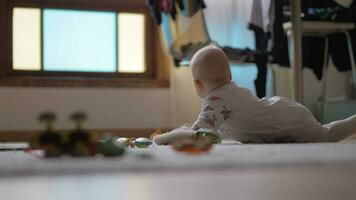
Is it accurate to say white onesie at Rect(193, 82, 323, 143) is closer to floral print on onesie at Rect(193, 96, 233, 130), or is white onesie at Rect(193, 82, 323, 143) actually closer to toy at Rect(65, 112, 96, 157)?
floral print on onesie at Rect(193, 96, 233, 130)

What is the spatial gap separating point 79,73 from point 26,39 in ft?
0.96

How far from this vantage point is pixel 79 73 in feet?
9.08

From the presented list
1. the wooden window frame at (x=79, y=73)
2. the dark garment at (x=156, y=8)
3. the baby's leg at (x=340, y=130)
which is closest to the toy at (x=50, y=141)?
the baby's leg at (x=340, y=130)

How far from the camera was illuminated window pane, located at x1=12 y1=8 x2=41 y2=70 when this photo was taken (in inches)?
107

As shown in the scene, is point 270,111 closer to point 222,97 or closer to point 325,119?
point 222,97

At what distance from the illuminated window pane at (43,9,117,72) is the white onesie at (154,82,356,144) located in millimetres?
1545

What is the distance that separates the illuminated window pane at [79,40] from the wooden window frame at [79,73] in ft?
0.11

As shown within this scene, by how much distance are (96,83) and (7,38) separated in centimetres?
46

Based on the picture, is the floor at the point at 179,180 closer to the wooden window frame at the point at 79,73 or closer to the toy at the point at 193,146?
the toy at the point at 193,146

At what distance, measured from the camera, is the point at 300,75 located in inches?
75.6

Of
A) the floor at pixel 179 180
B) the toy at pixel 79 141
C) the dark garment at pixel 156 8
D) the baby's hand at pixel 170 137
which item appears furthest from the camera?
the dark garment at pixel 156 8

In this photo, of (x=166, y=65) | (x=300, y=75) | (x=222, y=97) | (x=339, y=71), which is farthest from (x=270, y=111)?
(x=166, y=65)

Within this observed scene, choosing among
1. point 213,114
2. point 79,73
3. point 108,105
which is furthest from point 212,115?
point 79,73

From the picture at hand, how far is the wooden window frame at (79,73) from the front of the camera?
2.65 meters
